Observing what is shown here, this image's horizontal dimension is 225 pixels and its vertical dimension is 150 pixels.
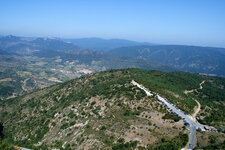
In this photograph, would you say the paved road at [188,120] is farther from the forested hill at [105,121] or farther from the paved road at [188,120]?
the forested hill at [105,121]

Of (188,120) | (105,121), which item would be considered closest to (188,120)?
(188,120)

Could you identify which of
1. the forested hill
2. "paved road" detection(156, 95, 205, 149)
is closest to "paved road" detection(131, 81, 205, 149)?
"paved road" detection(156, 95, 205, 149)

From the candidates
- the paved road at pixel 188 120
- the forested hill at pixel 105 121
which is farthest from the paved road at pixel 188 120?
the forested hill at pixel 105 121

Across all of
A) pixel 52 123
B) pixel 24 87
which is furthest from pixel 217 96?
pixel 24 87

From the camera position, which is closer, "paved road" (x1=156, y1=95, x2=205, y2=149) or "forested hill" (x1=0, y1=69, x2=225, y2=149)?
"paved road" (x1=156, y1=95, x2=205, y2=149)

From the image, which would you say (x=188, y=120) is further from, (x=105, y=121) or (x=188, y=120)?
(x=105, y=121)

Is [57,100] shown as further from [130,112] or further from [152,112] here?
[152,112]

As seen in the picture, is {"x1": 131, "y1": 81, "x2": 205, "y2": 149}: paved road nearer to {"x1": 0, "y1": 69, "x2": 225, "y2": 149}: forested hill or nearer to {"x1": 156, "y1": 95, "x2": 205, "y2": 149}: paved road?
{"x1": 156, "y1": 95, "x2": 205, "y2": 149}: paved road

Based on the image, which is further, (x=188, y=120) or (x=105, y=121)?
(x=105, y=121)

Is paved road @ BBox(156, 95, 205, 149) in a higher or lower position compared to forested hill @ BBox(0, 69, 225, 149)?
higher
